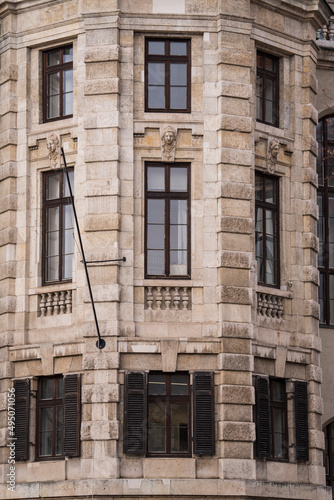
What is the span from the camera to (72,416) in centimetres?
3272

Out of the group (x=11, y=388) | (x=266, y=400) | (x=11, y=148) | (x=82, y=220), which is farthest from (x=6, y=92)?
(x=266, y=400)

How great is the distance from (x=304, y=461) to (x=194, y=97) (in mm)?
8767

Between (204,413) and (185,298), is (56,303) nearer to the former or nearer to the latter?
(185,298)

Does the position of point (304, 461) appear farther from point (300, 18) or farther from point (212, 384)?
point (300, 18)

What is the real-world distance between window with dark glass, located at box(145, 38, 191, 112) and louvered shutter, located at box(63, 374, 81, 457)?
6.62 metres

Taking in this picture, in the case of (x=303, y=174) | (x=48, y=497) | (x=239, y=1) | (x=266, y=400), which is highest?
(x=239, y=1)

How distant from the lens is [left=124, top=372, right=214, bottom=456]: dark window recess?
32.2 meters

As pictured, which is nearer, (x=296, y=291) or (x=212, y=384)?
(x=212, y=384)

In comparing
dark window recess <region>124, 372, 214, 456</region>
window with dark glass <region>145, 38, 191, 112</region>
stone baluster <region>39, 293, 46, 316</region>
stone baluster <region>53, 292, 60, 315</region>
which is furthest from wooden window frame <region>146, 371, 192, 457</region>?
window with dark glass <region>145, 38, 191, 112</region>

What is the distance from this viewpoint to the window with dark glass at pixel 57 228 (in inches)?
1345

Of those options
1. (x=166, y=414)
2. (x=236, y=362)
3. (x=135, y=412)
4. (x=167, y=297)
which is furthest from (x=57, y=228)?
(x=236, y=362)

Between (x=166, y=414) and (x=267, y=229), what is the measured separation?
5.26m

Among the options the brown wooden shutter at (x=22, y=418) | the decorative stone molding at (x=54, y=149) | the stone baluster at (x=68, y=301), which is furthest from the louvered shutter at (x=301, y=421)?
the decorative stone molding at (x=54, y=149)

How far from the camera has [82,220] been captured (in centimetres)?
3356
